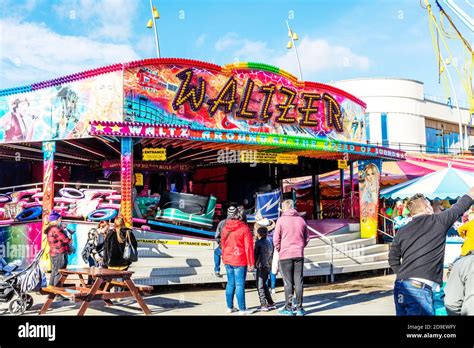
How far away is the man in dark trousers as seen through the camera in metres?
4.54

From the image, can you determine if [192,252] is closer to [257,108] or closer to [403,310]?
[257,108]

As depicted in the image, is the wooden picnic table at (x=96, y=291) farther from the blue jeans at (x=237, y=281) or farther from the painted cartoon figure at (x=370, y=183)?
the painted cartoon figure at (x=370, y=183)

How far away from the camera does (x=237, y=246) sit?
780 centimetres

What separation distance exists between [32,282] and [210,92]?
22.0 ft

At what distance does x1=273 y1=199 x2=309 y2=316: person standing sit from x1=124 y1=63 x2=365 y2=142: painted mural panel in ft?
17.8

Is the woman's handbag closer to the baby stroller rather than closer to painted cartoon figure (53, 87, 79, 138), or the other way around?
the baby stroller

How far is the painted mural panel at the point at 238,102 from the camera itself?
1204cm

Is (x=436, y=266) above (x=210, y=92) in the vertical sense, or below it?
below

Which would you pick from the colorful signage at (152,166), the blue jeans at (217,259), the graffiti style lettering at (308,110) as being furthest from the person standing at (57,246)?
the graffiti style lettering at (308,110)

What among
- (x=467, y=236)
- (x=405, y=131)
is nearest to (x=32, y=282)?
(x=467, y=236)

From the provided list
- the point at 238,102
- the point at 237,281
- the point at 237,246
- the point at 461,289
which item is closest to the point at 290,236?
the point at 237,246

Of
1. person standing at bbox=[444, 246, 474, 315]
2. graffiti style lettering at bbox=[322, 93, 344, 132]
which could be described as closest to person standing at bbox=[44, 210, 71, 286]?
person standing at bbox=[444, 246, 474, 315]

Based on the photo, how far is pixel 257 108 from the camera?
13.9m

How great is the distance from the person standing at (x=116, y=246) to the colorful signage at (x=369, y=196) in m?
9.51
